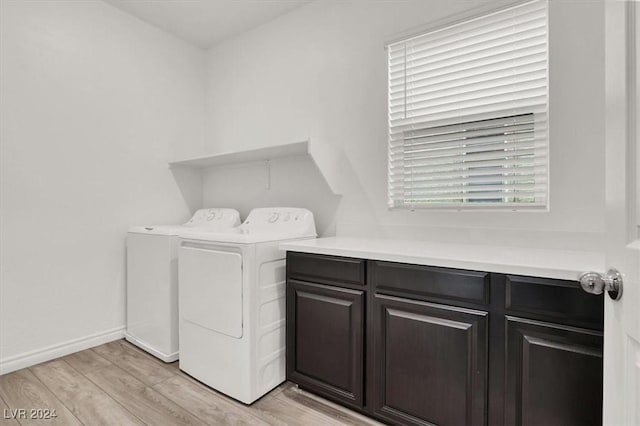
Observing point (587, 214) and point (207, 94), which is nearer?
point (587, 214)

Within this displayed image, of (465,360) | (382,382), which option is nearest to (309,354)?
(382,382)

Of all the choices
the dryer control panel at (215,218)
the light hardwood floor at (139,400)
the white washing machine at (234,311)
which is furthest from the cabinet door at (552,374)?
the dryer control panel at (215,218)

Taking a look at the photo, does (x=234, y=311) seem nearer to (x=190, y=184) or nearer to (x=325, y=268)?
(x=325, y=268)

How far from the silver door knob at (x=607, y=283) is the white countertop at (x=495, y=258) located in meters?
0.38

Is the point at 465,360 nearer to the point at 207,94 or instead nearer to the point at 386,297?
the point at 386,297

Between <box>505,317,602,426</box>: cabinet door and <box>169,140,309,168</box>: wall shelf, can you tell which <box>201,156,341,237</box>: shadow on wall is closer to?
<box>169,140,309,168</box>: wall shelf

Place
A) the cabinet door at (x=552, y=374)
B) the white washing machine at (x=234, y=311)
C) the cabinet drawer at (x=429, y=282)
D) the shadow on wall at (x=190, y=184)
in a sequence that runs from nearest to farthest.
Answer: the cabinet door at (x=552, y=374) → the cabinet drawer at (x=429, y=282) → the white washing machine at (x=234, y=311) → the shadow on wall at (x=190, y=184)

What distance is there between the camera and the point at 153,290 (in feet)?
7.54

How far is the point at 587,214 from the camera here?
1.48 m

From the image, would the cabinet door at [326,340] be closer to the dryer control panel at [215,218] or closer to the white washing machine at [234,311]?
the white washing machine at [234,311]

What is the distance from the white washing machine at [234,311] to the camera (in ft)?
5.69

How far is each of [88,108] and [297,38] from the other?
170 cm

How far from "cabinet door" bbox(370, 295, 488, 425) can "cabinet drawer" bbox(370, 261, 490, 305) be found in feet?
0.16

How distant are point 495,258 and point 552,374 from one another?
429 millimetres
